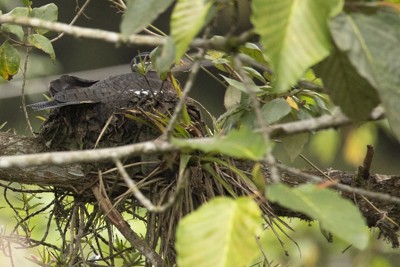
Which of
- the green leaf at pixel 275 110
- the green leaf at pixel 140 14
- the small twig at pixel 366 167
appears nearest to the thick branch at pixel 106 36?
the green leaf at pixel 140 14

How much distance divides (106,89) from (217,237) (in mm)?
1121

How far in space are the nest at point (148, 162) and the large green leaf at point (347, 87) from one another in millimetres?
625

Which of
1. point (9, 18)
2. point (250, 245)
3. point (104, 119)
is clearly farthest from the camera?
point (104, 119)

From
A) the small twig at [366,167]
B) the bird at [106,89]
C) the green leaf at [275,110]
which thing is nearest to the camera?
the green leaf at [275,110]

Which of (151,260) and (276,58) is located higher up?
(276,58)

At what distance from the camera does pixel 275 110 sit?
4.90 feet

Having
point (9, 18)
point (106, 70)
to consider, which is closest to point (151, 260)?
point (9, 18)

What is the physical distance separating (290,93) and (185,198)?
33 centimetres

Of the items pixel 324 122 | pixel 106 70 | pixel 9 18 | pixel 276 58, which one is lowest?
pixel 106 70

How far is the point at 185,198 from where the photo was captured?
162 cm

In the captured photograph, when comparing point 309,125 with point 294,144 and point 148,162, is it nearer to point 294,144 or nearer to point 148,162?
point 294,144

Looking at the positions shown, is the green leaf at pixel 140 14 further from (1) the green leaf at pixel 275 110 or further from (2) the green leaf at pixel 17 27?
(2) the green leaf at pixel 17 27

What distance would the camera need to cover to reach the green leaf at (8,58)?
5.54 ft

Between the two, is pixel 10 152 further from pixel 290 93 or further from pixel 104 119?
pixel 290 93
